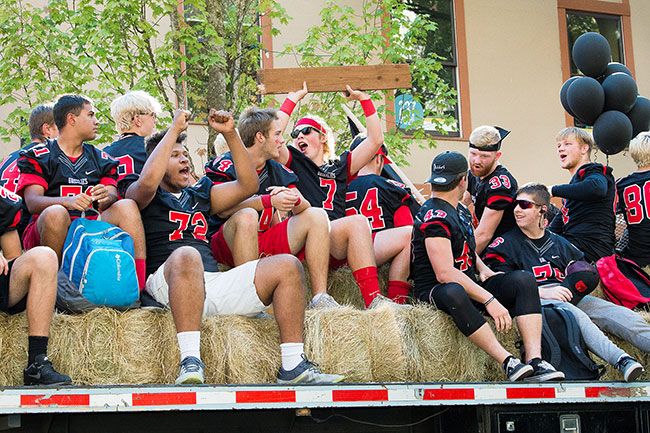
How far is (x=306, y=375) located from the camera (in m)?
5.89

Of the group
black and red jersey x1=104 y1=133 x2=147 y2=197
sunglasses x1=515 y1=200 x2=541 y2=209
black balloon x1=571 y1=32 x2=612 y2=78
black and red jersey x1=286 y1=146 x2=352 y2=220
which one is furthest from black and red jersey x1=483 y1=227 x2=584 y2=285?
black balloon x1=571 y1=32 x2=612 y2=78

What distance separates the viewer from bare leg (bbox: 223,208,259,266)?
6809 mm

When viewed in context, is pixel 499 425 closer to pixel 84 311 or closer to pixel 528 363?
pixel 528 363

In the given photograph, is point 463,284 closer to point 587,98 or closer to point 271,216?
point 271,216

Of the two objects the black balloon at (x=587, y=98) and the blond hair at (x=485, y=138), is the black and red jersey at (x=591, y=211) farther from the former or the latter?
the black balloon at (x=587, y=98)

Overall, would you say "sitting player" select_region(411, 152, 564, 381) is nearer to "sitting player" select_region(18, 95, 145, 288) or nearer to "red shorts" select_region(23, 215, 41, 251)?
"sitting player" select_region(18, 95, 145, 288)

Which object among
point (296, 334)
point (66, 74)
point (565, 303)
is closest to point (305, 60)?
point (66, 74)

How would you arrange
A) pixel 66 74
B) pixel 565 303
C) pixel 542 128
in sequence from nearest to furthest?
pixel 565 303 → pixel 66 74 → pixel 542 128

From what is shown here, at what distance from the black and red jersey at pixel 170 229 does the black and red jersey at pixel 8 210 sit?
0.87 metres

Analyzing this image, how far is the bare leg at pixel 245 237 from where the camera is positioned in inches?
268

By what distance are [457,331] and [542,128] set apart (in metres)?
12.0

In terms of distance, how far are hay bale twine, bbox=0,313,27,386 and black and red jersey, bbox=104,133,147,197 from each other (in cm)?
138

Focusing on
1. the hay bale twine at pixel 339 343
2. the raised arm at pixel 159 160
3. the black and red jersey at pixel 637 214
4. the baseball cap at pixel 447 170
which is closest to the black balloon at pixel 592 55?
the black and red jersey at pixel 637 214

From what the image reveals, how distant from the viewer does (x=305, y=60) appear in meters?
13.4
